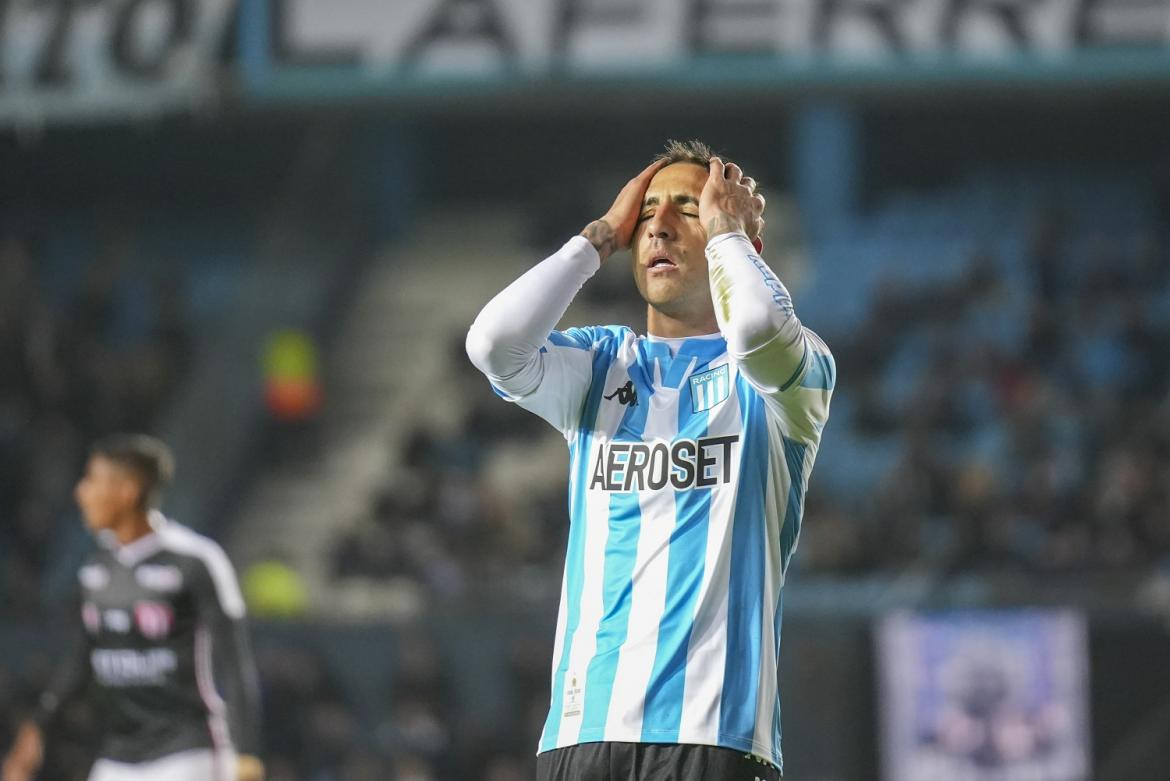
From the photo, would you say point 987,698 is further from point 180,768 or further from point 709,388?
point 709,388

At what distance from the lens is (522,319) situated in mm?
3926

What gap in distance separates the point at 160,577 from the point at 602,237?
12.9 feet

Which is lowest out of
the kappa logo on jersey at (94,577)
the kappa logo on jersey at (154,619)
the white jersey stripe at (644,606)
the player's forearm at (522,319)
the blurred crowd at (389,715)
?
the blurred crowd at (389,715)

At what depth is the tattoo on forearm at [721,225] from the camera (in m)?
3.88

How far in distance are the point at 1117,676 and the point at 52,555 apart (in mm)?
9064

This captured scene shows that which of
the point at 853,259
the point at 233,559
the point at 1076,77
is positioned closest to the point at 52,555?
the point at 233,559

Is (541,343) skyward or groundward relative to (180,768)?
skyward

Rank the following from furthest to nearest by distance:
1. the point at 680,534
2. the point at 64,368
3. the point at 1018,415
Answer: the point at 64,368
the point at 1018,415
the point at 680,534

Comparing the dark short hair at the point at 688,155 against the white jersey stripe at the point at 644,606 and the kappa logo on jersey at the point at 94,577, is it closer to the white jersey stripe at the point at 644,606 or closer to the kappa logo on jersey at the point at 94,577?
the white jersey stripe at the point at 644,606

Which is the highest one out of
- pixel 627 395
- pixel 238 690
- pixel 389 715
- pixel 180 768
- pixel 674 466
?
pixel 627 395

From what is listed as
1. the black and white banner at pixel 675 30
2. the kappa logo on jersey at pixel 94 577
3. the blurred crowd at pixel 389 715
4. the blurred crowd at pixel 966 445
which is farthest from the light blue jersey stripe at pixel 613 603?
the black and white banner at pixel 675 30

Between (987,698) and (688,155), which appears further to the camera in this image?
(987,698)

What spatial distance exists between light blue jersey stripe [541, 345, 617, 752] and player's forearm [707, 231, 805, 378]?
0.43m

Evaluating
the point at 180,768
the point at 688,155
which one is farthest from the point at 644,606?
the point at 180,768
